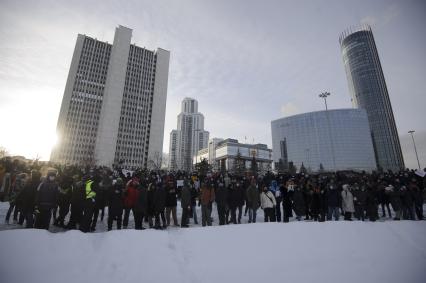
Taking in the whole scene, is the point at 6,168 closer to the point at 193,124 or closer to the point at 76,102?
the point at 76,102

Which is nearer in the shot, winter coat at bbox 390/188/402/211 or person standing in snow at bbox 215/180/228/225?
person standing in snow at bbox 215/180/228/225

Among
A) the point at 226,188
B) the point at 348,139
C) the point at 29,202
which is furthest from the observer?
the point at 348,139

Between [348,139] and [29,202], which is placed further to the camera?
[348,139]

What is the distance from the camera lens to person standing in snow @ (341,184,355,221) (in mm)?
11531

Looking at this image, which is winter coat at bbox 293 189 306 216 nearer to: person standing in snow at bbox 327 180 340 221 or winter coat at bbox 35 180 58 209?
person standing in snow at bbox 327 180 340 221

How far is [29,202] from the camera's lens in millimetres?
8531

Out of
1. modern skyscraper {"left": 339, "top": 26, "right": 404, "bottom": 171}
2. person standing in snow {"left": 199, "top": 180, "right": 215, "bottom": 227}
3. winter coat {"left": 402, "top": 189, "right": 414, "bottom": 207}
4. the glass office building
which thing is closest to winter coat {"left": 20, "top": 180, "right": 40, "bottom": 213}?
person standing in snow {"left": 199, "top": 180, "right": 215, "bottom": 227}

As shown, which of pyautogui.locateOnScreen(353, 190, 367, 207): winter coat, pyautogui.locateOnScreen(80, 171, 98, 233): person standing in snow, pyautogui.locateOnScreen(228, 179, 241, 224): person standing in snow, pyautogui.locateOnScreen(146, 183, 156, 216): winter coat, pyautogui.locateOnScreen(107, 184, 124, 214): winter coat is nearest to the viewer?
pyautogui.locateOnScreen(80, 171, 98, 233): person standing in snow

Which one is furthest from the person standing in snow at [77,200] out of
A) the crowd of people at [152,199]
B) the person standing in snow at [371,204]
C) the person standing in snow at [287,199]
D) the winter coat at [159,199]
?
the person standing in snow at [371,204]

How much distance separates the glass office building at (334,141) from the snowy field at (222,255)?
347ft

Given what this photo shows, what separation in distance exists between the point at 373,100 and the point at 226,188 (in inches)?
6591

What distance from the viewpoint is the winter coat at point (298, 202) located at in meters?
11.9

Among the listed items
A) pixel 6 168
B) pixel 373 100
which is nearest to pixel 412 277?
pixel 6 168

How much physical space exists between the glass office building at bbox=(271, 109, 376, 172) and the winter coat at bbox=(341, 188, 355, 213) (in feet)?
337
